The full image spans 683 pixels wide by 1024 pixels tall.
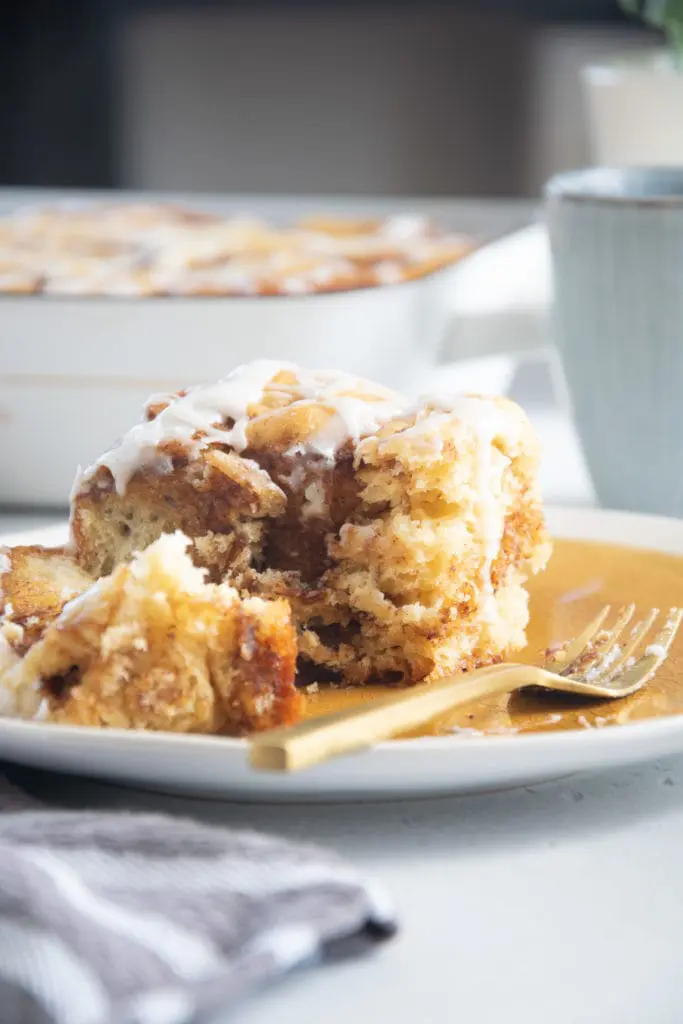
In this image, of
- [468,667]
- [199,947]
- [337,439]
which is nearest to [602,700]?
[468,667]

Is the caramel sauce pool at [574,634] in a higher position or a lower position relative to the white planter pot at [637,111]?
lower

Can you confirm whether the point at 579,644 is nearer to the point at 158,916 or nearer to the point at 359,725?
the point at 359,725

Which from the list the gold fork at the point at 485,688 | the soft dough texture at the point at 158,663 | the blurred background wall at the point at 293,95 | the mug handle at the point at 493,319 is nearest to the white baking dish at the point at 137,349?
the mug handle at the point at 493,319

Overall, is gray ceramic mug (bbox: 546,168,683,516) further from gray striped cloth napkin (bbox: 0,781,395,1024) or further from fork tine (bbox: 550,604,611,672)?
gray striped cloth napkin (bbox: 0,781,395,1024)

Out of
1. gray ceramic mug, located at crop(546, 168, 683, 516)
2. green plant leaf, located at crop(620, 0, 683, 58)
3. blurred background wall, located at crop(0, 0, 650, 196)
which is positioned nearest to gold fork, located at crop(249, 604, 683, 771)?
gray ceramic mug, located at crop(546, 168, 683, 516)

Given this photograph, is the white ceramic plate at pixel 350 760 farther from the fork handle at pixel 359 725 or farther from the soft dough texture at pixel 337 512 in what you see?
the soft dough texture at pixel 337 512

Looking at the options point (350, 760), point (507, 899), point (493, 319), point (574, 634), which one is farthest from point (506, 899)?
point (493, 319)
